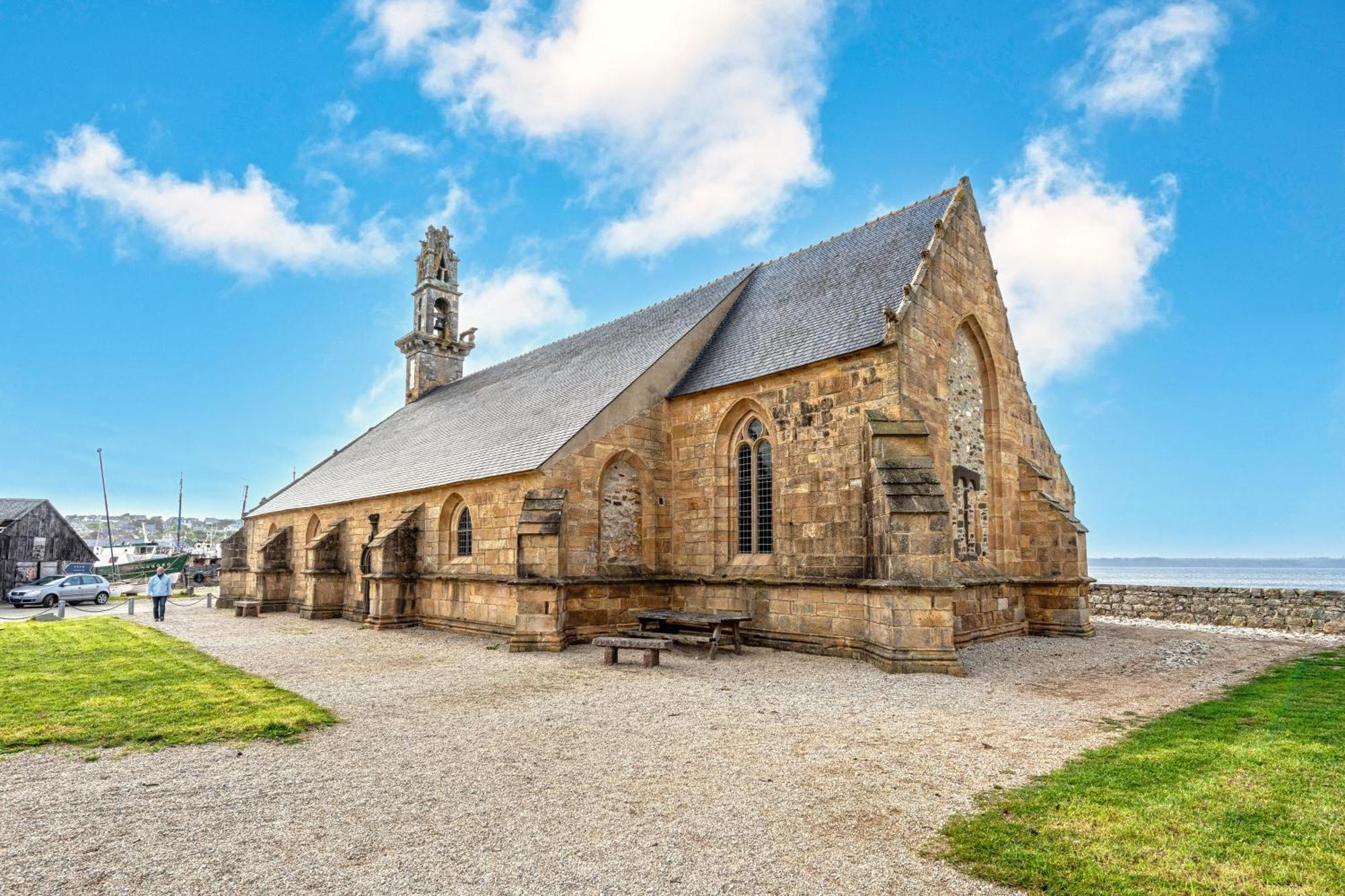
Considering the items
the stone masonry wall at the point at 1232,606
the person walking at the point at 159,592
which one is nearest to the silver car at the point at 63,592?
the person walking at the point at 159,592

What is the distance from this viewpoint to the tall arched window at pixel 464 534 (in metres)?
19.9

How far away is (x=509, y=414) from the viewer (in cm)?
2238

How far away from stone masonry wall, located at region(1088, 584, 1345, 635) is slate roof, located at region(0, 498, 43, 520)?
4893cm

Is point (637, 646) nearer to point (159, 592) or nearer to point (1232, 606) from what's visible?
point (1232, 606)

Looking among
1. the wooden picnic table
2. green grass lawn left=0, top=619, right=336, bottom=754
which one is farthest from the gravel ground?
the wooden picnic table

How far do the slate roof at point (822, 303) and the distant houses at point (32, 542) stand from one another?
127 ft

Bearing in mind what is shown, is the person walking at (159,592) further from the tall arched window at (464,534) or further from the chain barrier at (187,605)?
the tall arched window at (464,534)

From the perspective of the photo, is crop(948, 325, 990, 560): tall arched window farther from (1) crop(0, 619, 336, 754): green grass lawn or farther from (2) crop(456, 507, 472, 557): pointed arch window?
(1) crop(0, 619, 336, 754): green grass lawn

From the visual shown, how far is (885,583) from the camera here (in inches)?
505

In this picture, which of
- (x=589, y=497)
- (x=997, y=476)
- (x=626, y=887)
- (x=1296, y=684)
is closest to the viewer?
(x=626, y=887)

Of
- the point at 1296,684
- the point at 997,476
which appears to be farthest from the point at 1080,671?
the point at 997,476

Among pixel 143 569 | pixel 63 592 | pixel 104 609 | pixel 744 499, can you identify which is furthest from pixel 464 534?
pixel 143 569

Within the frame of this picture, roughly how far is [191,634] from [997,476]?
21.6m

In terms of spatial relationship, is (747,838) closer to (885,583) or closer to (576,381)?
(885,583)
